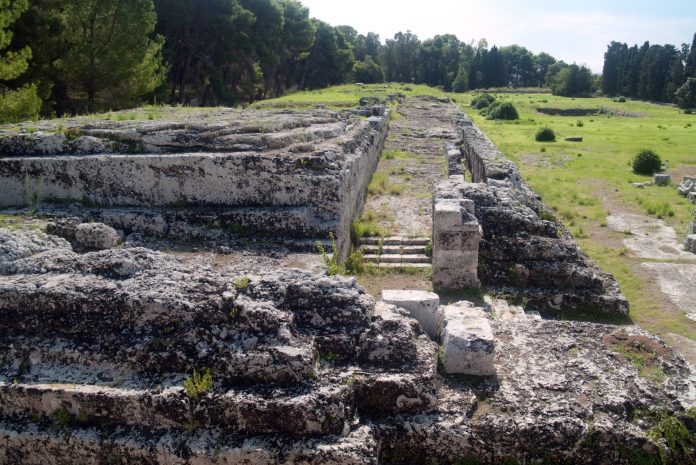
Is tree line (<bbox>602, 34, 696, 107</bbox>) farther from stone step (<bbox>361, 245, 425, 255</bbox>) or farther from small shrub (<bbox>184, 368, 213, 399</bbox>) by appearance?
small shrub (<bbox>184, 368, 213, 399</bbox>)

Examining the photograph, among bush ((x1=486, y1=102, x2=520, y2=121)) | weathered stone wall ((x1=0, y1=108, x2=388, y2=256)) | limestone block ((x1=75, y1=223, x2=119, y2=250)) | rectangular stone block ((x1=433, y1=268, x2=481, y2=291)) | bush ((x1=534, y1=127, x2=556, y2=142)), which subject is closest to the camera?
limestone block ((x1=75, y1=223, x2=119, y2=250))

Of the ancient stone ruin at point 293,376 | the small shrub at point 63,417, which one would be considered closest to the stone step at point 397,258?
the ancient stone ruin at point 293,376

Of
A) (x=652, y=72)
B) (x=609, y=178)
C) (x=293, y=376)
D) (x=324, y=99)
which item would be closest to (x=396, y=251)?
(x=293, y=376)

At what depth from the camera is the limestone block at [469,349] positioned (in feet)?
14.1

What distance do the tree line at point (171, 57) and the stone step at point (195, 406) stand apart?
1255 centimetres

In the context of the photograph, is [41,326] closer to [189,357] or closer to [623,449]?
[189,357]

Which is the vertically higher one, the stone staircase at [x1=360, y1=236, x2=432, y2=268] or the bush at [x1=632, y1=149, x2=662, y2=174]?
the bush at [x1=632, y1=149, x2=662, y2=174]

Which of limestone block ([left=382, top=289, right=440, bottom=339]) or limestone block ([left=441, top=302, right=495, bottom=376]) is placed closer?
limestone block ([left=441, top=302, right=495, bottom=376])

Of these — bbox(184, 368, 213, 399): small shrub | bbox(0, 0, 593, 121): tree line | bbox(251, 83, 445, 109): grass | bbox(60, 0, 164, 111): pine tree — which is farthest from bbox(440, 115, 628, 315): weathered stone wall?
bbox(251, 83, 445, 109): grass

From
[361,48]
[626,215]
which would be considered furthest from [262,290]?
[361,48]

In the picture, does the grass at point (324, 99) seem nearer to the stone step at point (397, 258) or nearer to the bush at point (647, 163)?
the bush at point (647, 163)

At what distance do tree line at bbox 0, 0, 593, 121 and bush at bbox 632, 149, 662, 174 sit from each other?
19.0 metres

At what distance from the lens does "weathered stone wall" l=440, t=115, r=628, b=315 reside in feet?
26.1

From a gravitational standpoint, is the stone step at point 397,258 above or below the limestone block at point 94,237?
below
